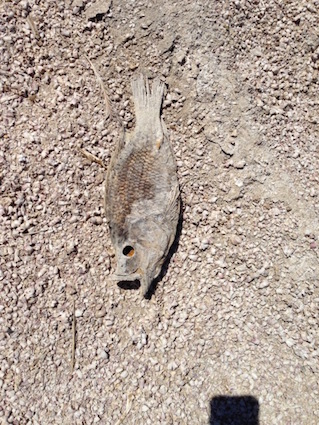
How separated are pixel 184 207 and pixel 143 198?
10.4 inches

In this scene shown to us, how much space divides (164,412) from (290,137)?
1.59 m

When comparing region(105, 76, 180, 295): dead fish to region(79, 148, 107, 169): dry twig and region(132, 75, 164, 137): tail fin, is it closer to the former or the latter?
region(132, 75, 164, 137): tail fin

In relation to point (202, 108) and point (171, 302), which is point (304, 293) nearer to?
point (171, 302)

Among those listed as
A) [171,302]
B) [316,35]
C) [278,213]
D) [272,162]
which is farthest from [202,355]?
[316,35]

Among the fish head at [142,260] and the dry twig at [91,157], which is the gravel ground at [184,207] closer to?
the dry twig at [91,157]

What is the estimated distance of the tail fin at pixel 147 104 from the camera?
6.43 feet

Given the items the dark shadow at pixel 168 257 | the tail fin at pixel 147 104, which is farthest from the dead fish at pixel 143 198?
the dark shadow at pixel 168 257

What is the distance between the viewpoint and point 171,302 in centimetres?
208

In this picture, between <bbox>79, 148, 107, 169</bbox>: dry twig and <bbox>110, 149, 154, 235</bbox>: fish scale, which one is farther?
<bbox>79, 148, 107, 169</bbox>: dry twig

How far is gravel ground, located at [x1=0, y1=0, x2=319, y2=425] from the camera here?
2.00 metres

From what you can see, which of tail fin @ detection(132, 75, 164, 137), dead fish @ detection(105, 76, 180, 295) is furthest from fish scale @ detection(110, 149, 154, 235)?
tail fin @ detection(132, 75, 164, 137)

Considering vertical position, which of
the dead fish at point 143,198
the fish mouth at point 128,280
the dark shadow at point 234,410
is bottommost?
the dark shadow at point 234,410

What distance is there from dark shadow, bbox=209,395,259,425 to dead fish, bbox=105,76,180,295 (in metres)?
0.71

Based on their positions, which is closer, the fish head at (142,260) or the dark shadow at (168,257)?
the fish head at (142,260)
